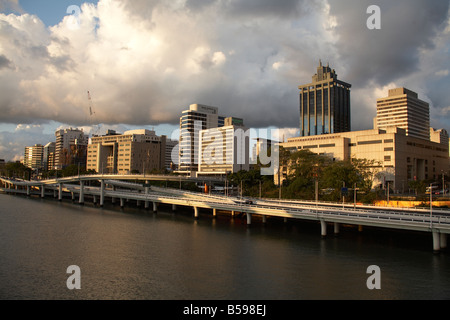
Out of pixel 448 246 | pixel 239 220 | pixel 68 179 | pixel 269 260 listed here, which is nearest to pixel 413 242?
pixel 448 246

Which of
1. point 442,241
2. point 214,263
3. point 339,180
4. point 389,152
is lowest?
point 214,263

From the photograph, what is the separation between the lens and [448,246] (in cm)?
5553

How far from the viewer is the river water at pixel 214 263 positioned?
115 feet

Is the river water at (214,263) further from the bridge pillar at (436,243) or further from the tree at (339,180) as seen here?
the tree at (339,180)

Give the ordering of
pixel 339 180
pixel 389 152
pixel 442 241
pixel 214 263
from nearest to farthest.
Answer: pixel 214 263 → pixel 442 241 → pixel 339 180 → pixel 389 152

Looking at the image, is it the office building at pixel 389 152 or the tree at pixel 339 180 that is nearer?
the tree at pixel 339 180

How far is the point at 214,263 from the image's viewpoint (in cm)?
4525

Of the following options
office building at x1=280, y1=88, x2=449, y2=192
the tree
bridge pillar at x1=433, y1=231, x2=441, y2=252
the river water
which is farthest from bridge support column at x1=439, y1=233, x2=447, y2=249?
office building at x1=280, y1=88, x2=449, y2=192

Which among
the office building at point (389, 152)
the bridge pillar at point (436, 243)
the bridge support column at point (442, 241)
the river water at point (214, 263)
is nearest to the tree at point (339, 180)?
the river water at point (214, 263)

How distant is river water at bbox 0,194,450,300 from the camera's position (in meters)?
34.9

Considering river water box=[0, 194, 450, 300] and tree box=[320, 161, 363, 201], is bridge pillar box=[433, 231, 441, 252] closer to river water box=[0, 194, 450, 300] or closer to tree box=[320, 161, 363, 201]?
river water box=[0, 194, 450, 300]

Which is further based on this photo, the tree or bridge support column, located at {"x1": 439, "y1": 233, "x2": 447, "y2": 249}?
the tree

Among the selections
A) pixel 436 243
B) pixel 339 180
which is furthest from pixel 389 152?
pixel 436 243

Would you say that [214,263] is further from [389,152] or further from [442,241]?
[389,152]
